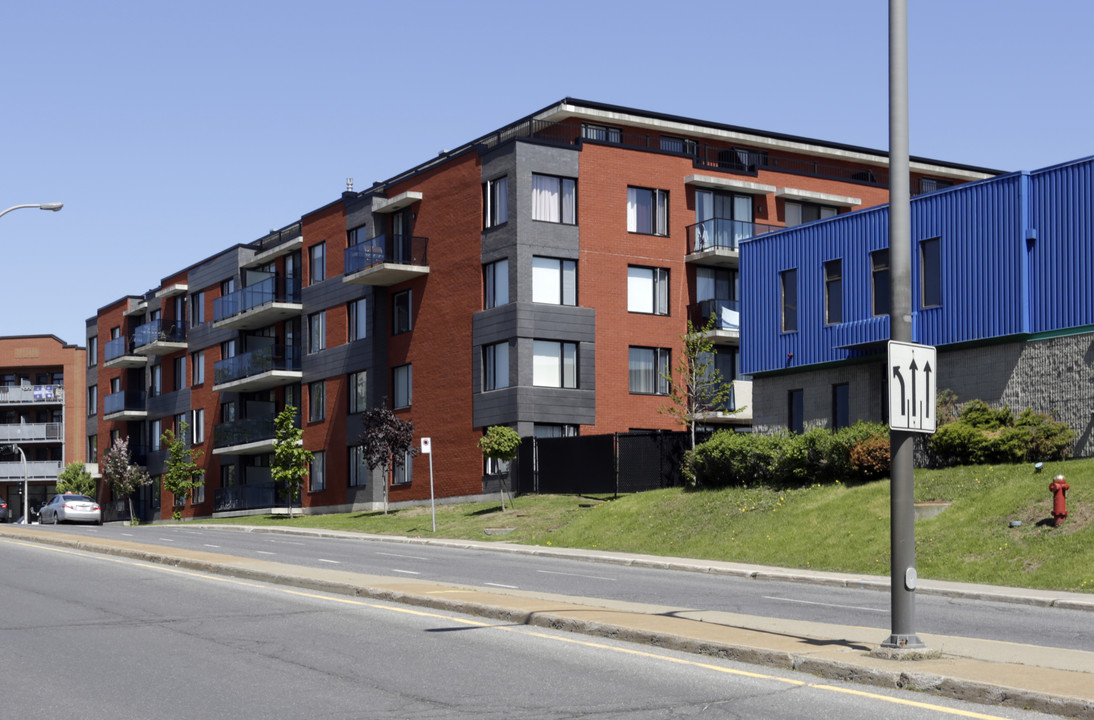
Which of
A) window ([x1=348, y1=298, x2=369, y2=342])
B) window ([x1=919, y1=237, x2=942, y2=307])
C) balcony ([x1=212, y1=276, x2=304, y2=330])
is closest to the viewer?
window ([x1=919, y1=237, x2=942, y2=307])

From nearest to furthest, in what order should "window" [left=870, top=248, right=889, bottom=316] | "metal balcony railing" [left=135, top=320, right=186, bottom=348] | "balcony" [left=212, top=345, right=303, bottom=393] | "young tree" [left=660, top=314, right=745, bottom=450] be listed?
"window" [left=870, top=248, right=889, bottom=316] < "young tree" [left=660, top=314, right=745, bottom=450] < "balcony" [left=212, top=345, right=303, bottom=393] < "metal balcony railing" [left=135, top=320, right=186, bottom=348]

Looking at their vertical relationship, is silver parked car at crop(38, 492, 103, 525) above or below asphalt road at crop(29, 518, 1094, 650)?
below

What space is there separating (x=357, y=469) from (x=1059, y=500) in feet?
117

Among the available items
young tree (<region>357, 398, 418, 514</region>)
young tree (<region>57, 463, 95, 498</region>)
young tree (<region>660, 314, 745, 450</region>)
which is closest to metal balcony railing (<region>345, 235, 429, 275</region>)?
young tree (<region>357, 398, 418, 514</region>)

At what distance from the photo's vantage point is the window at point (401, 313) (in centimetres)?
5294

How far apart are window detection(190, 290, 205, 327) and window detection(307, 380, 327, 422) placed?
56.4 ft

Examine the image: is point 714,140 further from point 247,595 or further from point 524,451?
point 247,595

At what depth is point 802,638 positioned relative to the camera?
12867 millimetres

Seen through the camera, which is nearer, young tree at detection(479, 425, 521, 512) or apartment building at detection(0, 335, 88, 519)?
young tree at detection(479, 425, 521, 512)

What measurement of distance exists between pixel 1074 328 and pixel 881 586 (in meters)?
10.7

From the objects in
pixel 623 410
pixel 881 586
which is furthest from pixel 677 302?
pixel 881 586

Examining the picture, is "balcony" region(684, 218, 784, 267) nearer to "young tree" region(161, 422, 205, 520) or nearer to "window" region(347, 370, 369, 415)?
"window" region(347, 370, 369, 415)

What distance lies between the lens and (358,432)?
5538cm

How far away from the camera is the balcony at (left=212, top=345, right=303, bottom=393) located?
61062 mm
